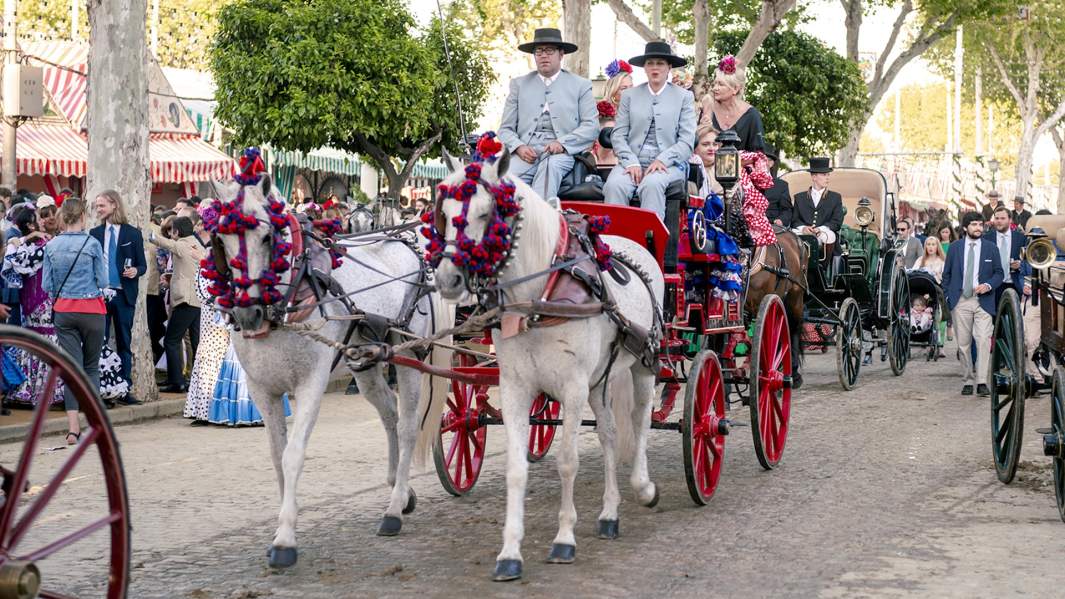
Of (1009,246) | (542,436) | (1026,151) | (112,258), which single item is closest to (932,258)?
(1009,246)

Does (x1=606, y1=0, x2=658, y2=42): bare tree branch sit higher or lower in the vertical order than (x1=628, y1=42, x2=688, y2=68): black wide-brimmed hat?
higher

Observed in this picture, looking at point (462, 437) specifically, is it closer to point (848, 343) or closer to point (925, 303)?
point (848, 343)

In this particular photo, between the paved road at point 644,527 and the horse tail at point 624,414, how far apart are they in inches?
15.8

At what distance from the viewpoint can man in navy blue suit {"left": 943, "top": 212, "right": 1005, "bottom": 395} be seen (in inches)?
582

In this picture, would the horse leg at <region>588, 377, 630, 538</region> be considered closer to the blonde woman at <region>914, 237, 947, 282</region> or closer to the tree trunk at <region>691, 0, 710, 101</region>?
the blonde woman at <region>914, 237, 947, 282</region>

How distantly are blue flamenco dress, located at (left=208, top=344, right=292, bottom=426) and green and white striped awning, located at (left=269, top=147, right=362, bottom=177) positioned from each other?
14.0 metres

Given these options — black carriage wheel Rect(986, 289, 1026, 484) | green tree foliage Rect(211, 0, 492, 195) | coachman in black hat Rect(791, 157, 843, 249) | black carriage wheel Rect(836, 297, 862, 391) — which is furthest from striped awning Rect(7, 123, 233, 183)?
black carriage wheel Rect(986, 289, 1026, 484)

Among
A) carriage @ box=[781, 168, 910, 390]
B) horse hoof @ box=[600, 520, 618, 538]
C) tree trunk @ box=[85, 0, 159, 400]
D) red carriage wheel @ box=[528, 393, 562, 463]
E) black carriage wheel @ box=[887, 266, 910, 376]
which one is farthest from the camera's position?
black carriage wheel @ box=[887, 266, 910, 376]

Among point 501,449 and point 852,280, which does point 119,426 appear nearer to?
point 501,449

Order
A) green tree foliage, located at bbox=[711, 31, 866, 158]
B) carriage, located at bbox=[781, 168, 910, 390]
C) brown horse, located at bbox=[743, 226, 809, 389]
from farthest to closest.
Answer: green tree foliage, located at bbox=[711, 31, 866, 158] < carriage, located at bbox=[781, 168, 910, 390] < brown horse, located at bbox=[743, 226, 809, 389]

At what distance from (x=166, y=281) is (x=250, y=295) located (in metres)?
8.69

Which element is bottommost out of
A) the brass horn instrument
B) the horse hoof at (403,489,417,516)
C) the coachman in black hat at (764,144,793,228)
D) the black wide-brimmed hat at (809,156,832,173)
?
the horse hoof at (403,489,417,516)

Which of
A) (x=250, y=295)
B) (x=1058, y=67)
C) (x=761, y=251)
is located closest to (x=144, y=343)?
(x=761, y=251)

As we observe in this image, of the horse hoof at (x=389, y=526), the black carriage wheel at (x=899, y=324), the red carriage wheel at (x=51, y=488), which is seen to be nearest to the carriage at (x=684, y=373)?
the horse hoof at (x=389, y=526)
